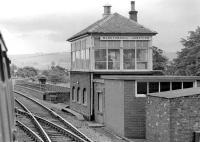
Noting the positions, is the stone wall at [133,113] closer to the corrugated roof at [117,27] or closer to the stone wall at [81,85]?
the stone wall at [81,85]

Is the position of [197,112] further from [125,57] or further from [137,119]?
[125,57]

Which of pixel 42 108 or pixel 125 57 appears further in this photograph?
pixel 42 108

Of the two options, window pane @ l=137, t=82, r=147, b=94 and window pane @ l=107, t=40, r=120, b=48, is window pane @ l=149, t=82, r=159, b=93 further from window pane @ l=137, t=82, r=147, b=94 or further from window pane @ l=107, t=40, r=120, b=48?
window pane @ l=107, t=40, r=120, b=48

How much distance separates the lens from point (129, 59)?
27797 mm

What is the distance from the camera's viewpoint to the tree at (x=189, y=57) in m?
53.1

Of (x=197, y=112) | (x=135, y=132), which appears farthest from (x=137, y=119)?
(x=197, y=112)

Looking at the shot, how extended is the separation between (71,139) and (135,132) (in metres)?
3.17

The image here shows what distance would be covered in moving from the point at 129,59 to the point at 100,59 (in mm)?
1726

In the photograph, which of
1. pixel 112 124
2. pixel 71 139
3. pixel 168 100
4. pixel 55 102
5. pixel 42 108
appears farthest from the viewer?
pixel 55 102

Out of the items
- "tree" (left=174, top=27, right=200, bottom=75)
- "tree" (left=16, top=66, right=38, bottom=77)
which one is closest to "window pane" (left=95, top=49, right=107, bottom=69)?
"tree" (left=174, top=27, right=200, bottom=75)

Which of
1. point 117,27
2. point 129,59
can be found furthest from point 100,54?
point 117,27

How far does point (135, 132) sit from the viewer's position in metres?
20.8

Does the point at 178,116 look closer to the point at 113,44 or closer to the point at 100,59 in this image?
the point at 113,44

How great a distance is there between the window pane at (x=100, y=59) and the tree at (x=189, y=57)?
24.1 metres
